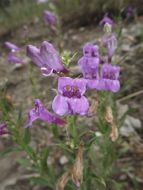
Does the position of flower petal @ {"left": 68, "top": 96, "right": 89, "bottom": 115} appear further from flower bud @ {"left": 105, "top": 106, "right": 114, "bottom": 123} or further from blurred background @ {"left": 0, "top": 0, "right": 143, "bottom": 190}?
flower bud @ {"left": 105, "top": 106, "right": 114, "bottom": 123}

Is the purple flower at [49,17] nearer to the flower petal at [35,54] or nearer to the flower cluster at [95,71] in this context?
the flower cluster at [95,71]

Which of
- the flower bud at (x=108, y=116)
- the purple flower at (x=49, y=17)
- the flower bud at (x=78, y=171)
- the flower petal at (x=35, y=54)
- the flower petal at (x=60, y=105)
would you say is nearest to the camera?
the flower petal at (x=60, y=105)

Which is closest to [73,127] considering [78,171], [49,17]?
[78,171]

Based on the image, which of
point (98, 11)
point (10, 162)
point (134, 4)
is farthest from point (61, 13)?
point (10, 162)

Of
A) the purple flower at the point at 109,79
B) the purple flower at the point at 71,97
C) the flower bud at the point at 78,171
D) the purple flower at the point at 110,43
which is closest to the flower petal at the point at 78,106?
the purple flower at the point at 71,97

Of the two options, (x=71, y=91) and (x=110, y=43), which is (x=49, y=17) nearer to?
(x=110, y=43)

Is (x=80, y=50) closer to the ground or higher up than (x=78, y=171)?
higher up
